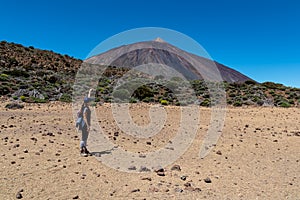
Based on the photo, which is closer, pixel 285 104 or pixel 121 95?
pixel 285 104

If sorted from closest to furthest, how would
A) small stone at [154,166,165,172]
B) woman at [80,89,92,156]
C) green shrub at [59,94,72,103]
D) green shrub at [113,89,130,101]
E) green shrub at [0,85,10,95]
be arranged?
small stone at [154,166,165,172] → woman at [80,89,92,156] → green shrub at [0,85,10,95] → green shrub at [59,94,72,103] → green shrub at [113,89,130,101]

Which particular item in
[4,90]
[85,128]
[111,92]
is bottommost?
[85,128]

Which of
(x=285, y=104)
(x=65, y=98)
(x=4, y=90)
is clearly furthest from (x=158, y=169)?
→ (x=285, y=104)

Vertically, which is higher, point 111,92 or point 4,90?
point 111,92

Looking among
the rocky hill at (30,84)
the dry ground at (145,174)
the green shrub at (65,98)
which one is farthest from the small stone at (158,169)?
the green shrub at (65,98)

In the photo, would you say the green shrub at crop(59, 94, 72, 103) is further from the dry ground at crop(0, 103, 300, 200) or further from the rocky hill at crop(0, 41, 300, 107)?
the dry ground at crop(0, 103, 300, 200)

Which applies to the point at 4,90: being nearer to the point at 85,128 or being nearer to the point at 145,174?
the point at 85,128

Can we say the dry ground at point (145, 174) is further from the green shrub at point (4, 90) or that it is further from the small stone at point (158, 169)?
the green shrub at point (4, 90)

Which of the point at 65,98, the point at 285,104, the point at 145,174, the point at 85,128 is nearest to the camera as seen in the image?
the point at 145,174

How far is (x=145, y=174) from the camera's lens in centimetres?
575

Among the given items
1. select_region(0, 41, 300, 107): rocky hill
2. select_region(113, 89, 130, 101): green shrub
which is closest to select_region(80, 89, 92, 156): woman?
select_region(0, 41, 300, 107): rocky hill

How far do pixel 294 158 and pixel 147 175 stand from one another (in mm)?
4107

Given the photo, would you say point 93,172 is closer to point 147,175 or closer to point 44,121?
point 147,175

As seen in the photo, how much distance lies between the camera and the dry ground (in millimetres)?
4812
